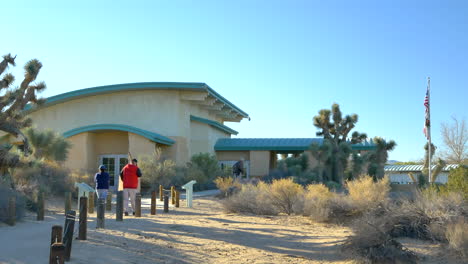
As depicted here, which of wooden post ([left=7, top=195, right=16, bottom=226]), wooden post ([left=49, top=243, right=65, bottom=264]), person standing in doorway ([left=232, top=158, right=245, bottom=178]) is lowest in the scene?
wooden post ([left=49, top=243, right=65, bottom=264])

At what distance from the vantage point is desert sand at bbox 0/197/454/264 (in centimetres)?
862

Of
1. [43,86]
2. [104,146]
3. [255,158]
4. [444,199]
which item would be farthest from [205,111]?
[444,199]

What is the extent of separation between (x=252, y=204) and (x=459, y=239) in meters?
9.01

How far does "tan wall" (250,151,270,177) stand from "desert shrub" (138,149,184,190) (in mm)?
8595

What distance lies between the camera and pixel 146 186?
26609mm

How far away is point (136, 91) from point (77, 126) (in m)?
4.58

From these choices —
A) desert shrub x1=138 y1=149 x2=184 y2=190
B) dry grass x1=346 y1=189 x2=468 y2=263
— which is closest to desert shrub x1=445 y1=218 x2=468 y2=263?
dry grass x1=346 y1=189 x2=468 y2=263

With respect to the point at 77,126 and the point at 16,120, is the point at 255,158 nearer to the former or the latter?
the point at 77,126

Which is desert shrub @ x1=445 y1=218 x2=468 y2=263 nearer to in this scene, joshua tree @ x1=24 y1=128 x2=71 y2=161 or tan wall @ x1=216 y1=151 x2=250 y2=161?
joshua tree @ x1=24 y1=128 x2=71 y2=161

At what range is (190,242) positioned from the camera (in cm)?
1057

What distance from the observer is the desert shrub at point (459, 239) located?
7.92 meters

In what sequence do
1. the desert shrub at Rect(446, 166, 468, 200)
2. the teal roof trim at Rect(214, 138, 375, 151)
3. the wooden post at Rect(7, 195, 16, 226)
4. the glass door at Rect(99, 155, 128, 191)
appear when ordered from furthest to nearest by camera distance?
the teal roof trim at Rect(214, 138, 375, 151) → the glass door at Rect(99, 155, 128, 191) → the desert shrub at Rect(446, 166, 468, 200) → the wooden post at Rect(7, 195, 16, 226)

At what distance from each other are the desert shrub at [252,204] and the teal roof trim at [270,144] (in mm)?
17252

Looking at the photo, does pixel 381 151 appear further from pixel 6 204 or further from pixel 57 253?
pixel 57 253
